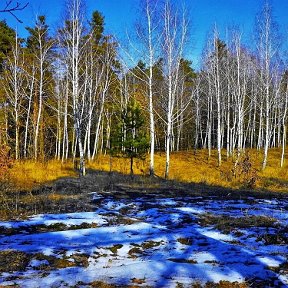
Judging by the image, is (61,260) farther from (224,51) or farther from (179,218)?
(224,51)

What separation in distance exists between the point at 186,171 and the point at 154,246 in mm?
17636

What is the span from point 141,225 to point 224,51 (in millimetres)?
25696

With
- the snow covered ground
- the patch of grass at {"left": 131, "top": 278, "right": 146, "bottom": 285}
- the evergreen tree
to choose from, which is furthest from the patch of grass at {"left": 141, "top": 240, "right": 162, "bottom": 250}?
the evergreen tree

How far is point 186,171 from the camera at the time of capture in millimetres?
23219

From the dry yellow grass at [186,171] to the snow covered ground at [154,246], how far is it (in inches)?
310

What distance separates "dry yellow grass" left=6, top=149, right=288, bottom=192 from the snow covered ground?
7.88 metres

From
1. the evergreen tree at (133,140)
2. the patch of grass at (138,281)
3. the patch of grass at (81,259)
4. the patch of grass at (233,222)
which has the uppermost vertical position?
the evergreen tree at (133,140)

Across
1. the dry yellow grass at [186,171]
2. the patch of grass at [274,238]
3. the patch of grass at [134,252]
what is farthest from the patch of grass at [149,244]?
the dry yellow grass at [186,171]

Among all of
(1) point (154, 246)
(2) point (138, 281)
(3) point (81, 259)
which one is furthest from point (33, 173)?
(2) point (138, 281)

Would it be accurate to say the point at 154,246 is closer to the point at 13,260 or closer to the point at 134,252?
the point at 134,252

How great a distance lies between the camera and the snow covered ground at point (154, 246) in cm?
431

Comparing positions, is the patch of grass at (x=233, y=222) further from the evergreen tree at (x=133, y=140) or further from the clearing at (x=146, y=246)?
the evergreen tree at (x=133, y=140)

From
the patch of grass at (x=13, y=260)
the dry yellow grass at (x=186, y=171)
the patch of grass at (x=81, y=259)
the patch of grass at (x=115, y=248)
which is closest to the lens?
the patch of grass at (x=13, y=260)

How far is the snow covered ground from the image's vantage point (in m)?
4.31
